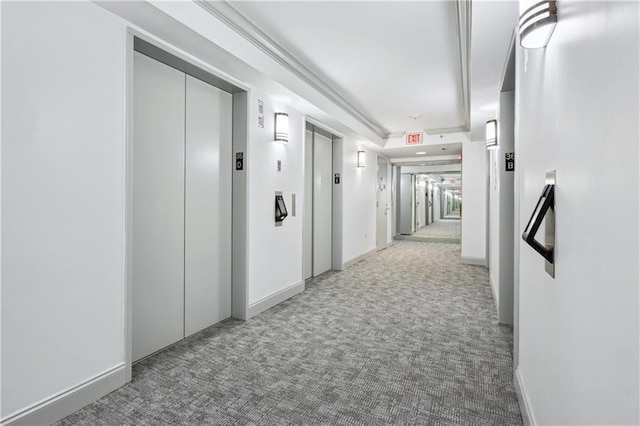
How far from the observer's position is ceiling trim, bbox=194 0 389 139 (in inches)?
103

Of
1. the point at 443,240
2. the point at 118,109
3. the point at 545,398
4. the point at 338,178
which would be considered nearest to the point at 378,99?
the point at 338,178

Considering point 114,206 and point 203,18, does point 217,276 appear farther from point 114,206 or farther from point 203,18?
point 203,18

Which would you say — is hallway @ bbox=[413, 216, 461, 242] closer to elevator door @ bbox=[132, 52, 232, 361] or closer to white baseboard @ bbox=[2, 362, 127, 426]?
elevator door @ bbox=[132, 52, 232, 361]

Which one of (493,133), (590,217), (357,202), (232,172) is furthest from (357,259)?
(590,217)

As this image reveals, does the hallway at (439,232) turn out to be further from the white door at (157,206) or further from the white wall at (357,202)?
the white door at (157,206)

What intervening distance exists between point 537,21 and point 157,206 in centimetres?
273

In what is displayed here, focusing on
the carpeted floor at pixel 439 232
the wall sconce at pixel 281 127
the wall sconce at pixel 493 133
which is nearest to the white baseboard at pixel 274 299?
the wall sconce at pixel 281 127

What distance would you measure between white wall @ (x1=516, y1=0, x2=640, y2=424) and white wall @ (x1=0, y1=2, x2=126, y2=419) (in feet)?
7.98

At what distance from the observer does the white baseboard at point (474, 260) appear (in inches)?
260

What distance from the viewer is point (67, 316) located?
202 cm

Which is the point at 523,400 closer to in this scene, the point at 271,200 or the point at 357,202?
the point at 271,200

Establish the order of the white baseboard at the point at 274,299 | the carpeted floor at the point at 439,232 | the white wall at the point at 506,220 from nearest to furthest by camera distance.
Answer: the white wall at the point at 506,220, the white baseboard at the point at 274,299, the carpeted floor at the point at 439,232

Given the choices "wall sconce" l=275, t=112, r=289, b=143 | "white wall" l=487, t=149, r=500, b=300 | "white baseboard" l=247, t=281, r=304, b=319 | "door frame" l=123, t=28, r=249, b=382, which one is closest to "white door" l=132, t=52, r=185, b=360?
"door frame" l=123, t=28, r=249, b=382

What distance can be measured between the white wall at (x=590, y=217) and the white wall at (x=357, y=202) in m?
4.64
